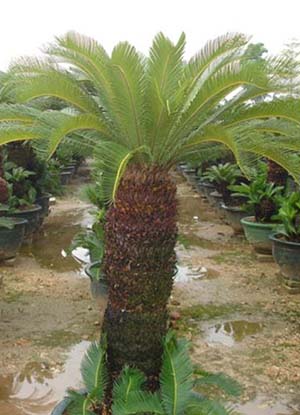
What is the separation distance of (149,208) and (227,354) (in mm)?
2142

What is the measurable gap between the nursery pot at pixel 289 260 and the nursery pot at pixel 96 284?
7.61 feet

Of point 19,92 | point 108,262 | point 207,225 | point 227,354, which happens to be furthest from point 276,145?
point 207,225

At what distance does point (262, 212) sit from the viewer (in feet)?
27.6

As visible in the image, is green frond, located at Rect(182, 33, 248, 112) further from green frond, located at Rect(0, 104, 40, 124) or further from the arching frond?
green frond, located at Rect(0, 104, 40, 124)

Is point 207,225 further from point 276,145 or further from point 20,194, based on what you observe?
point 276,145

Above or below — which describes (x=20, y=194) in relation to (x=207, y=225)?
above

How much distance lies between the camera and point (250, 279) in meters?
7.44

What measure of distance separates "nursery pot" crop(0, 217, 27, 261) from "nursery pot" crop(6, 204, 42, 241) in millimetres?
622

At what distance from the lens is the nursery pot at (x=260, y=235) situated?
8.14 meters

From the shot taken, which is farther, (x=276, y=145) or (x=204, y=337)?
(x=204, y=337)

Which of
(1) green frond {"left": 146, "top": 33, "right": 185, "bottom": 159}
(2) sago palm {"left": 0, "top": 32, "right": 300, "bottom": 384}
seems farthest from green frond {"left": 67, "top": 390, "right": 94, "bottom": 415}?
(1) green frond {"left": 146, "top": 33, "right": 185, "bottom": 159}

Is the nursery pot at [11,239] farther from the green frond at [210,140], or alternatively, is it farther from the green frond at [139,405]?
the green frond at [139,405]

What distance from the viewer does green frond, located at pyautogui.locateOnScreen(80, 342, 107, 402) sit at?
133 inches

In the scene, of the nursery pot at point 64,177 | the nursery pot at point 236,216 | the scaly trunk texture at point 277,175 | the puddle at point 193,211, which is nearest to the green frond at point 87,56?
the scaly trunk texture at point 277,175
